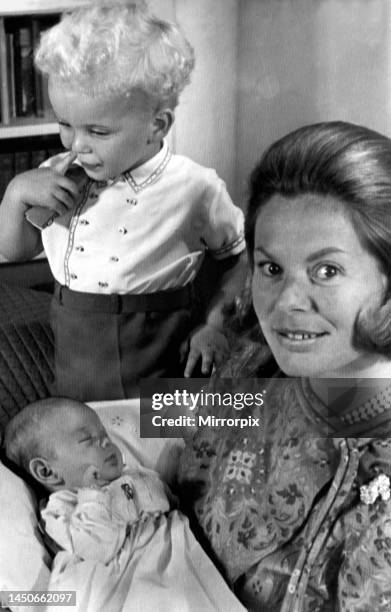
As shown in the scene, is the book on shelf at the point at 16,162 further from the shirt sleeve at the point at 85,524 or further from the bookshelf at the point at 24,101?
the shirt sleeve at the point at 85,524

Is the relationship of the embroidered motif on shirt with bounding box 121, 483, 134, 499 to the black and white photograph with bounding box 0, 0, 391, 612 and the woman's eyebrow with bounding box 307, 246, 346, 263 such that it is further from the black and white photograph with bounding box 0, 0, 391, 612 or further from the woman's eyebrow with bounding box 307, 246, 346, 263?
the woman's eyebrow with bounding box 307, 246, 346, 263

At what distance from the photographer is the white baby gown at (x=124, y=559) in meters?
0.80

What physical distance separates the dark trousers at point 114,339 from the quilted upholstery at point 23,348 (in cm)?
1

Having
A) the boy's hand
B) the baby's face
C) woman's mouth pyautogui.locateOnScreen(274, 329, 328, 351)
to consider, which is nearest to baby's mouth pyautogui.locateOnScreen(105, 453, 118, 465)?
the baby's face

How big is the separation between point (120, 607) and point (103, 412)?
0.19 m

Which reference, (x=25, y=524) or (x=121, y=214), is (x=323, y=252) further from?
(x=25, y=524)

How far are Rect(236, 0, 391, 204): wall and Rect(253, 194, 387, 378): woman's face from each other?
0.30 ft

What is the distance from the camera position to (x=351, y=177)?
0.67 metres

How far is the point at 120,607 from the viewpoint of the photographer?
801 mm

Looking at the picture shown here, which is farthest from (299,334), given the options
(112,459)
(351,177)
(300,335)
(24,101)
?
(24,101)

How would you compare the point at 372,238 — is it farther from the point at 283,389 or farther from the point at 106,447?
the point at 106,447

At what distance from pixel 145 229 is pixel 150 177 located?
5 cm

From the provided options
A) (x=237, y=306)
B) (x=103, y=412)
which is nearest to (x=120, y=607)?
(x=103, y=412)

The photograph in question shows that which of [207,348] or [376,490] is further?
[207,348]
